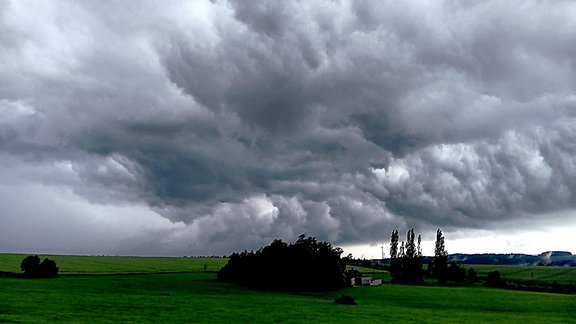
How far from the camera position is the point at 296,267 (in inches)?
5064

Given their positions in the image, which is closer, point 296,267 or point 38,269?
point 296,267

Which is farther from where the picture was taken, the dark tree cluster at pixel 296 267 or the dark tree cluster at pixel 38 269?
the dark tree cluster at pixel 38 269

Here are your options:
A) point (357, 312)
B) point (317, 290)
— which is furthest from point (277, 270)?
point (357, 312)

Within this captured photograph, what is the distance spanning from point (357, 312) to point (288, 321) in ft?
54.4

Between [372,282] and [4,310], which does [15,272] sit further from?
[4,310]

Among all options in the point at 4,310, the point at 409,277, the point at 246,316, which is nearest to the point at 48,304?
the point at 4,310

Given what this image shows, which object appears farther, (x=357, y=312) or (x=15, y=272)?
(x=15, y=272)

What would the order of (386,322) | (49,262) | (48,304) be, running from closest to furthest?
(386,322) → (48,304) → (49,262)

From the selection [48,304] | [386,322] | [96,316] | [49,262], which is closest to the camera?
[96,316]

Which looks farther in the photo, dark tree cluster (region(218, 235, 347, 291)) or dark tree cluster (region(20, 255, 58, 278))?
dark tree cluster (region(20, 255, 58, 278))

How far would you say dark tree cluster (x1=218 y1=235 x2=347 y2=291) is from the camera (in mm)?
126812

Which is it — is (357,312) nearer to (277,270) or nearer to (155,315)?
(155,315)

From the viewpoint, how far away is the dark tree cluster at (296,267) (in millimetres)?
126812

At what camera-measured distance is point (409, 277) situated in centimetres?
18000
